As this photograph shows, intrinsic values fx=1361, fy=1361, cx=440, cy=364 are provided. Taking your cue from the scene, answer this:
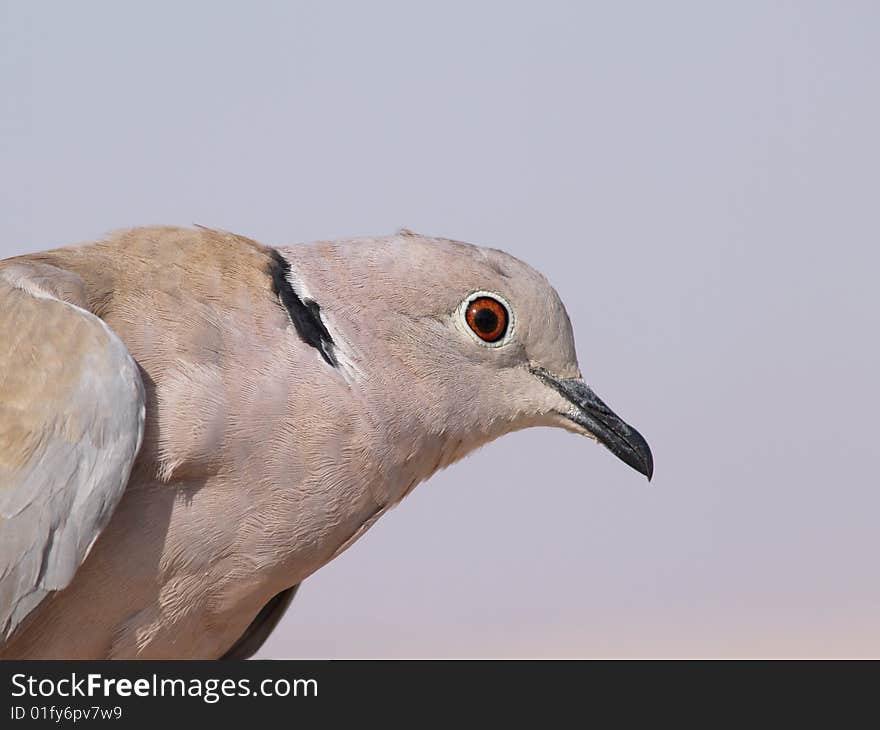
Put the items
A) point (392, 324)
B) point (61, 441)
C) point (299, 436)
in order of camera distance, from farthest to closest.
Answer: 1. point (392, 324)
2. point (299, 436)
3. point (61, 441)

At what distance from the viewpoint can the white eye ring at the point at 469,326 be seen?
429 cm

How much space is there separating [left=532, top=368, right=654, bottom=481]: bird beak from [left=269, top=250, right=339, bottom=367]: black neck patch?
73 centimetres

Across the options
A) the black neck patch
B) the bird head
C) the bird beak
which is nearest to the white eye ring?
the bird head

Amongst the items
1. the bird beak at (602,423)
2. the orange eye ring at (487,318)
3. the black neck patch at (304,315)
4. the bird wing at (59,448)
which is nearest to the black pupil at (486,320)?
the orange eye ring at (487,318)

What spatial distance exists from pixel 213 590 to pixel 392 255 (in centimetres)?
117

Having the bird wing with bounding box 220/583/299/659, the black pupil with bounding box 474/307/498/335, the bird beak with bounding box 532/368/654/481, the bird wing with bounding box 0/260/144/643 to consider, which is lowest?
the bird wing with bounding box 220/583/299/659

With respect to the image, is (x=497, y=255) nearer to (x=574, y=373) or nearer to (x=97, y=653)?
(x=574, y=373)

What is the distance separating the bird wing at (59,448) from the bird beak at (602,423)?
142 centimetres

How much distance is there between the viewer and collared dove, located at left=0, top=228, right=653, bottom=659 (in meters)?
3.65

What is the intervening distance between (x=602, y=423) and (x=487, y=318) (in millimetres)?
546

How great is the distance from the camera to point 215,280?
4.02 metres

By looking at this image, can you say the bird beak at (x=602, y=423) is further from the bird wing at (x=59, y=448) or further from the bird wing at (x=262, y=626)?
the bird wing at (x=59, y=448)

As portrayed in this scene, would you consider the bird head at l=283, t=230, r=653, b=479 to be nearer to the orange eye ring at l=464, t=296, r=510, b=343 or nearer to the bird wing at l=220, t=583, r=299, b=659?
the orange eye ring at l=464, t=296, r=510, b=343
